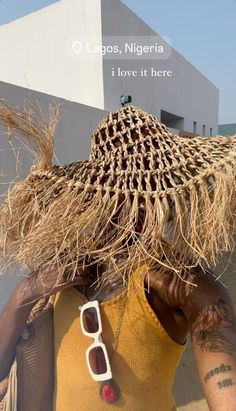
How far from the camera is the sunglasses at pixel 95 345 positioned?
70 cm

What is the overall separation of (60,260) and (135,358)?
25cm

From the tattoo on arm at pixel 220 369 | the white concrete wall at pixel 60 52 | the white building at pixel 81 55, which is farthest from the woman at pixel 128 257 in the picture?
the white concrete wall at pixel 60 52

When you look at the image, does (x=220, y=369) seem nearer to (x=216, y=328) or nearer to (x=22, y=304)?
(x=216, y=328)

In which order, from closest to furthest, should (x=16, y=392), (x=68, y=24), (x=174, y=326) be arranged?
(x=174, y=326), (x=16, y=392), (x=68, y=24)

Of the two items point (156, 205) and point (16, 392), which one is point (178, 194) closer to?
point (156, 205)

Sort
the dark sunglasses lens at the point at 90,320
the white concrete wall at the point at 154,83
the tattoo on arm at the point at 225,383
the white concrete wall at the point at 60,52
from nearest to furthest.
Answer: the tattoo on arm at the point at 225,383, the dark sunglasses lens at the point at 90,320, the white concrete wall at the point at 60,52, the white concrete wall at the point at 154,83

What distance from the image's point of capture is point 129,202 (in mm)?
640

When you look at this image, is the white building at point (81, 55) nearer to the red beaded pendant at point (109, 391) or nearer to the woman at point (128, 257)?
the woman at point (128, 257)

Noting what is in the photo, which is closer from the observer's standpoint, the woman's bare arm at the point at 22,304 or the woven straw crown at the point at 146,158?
the woven straw crown at the point at 146,158

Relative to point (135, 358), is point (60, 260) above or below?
above

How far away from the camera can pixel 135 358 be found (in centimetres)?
72

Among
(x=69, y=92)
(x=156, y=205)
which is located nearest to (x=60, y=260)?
(x=156, y=205)

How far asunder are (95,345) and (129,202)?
30 cm

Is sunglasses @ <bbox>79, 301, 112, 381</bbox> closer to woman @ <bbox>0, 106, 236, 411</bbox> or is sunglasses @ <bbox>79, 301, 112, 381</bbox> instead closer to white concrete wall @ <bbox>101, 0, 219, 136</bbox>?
woman @ <bbox>0, 106, 236, 411</bbox>
